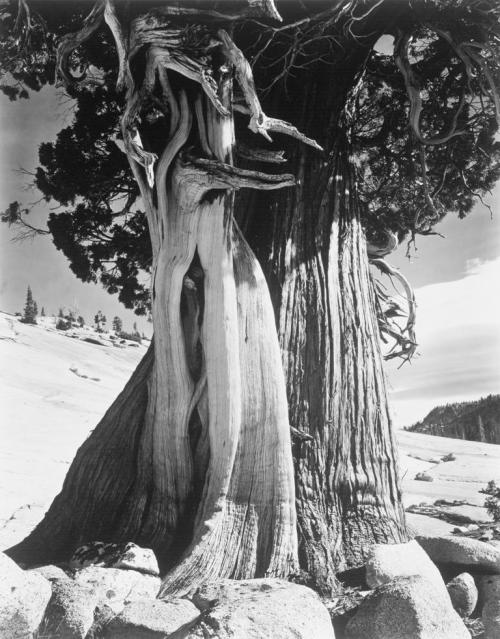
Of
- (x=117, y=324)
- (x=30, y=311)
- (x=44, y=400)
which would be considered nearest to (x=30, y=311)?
(x=30, y=311)

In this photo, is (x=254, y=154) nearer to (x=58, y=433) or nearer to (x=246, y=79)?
(x=246, y=79)

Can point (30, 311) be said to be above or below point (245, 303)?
above

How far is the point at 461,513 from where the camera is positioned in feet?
22.8

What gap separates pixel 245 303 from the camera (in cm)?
419

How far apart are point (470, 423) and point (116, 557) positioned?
24.7 meters

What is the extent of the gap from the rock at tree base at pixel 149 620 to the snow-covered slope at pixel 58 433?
3.02 m

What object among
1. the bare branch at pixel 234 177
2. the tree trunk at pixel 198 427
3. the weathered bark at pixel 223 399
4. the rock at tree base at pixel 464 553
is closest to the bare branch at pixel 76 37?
the weathered bark at pixel 223 399

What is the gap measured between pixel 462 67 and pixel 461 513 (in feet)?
16.7

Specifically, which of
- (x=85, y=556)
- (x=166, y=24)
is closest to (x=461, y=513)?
(x=85, y=556)

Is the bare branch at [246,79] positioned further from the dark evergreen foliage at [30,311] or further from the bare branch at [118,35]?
the dark evergreen foliage at [30,311]

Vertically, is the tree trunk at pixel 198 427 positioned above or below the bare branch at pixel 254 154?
below

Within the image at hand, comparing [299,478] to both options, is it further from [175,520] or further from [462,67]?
[462,67]

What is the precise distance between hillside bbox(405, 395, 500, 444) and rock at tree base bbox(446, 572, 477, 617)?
1798cm

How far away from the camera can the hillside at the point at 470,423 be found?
2222cm
